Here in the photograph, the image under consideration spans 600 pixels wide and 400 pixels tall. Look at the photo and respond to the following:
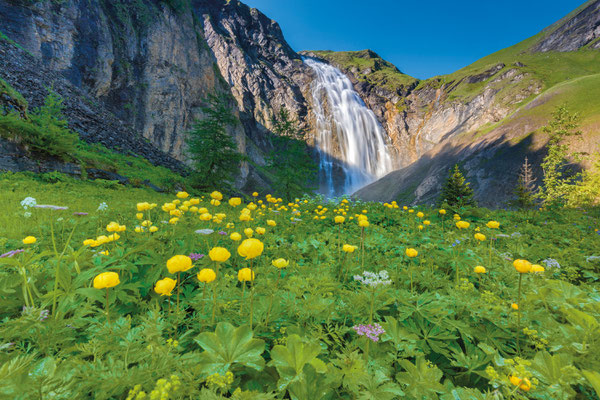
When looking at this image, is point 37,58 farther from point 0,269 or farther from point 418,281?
point 418,281

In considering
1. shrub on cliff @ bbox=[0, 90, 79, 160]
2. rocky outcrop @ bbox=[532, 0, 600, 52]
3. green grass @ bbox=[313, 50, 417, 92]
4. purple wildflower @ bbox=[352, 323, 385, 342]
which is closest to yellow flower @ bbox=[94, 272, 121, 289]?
purple wildflower @ bbox=[352, 323, 385, 342]

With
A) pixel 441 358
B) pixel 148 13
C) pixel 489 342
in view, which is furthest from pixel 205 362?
pixel 148 13

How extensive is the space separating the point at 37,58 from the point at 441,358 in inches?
1014

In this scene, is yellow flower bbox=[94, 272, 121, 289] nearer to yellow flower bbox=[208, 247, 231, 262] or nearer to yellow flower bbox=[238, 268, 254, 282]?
yellow flower bbox=[208, 247, 231, 262]

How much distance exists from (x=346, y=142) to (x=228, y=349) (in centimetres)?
5189

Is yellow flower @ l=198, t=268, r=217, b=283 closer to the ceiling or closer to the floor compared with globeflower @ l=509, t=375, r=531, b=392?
closer to the ceiling

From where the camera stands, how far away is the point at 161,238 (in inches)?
83.3

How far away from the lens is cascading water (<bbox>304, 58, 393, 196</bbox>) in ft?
153

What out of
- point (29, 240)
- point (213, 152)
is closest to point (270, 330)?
point (29, 240)

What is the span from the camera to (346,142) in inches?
1961

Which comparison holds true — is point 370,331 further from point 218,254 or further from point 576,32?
point 576,32

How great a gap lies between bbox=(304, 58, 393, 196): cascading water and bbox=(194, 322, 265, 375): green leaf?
143 feet

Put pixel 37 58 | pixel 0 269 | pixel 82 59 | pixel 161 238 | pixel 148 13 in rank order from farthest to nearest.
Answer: pixel 148 13 → pixel 82 59 → pixel 37 58 → pixel 161 238 → pixel 0 269

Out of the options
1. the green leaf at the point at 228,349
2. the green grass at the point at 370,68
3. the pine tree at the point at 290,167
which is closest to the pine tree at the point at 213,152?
the pine tree at the point at 290,167
